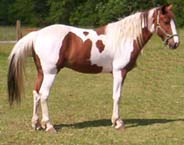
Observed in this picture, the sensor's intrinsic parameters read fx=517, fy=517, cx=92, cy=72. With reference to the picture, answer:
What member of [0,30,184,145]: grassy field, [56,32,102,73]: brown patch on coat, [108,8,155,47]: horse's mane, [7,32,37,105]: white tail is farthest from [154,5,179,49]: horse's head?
[7,32,37,105]: white tail

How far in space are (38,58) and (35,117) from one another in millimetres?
844

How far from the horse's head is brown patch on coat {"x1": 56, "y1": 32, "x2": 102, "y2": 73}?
107 centimetres

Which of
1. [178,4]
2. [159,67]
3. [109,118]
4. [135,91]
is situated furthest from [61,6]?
[109,118]

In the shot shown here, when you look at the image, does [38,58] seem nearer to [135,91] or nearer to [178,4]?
[135,91]

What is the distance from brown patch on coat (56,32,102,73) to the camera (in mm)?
7305

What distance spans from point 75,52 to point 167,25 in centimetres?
142

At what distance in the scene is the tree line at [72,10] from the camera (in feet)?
135

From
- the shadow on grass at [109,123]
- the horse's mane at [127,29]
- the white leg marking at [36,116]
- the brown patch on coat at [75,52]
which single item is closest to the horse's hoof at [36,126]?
the white leg marking at [36,116]

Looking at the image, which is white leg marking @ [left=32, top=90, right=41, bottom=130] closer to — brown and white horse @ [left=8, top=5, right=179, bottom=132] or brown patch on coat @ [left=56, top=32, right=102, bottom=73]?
brown and white horse @ [left=8, top=5, right=179, bottom=132]

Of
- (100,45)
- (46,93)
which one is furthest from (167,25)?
(46,93)

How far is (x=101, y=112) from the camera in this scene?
29.6 feet

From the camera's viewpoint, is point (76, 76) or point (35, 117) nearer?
point (35, 117)

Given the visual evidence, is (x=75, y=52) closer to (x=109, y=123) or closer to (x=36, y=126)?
(x=36, y=126)

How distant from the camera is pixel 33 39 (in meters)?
7.34
